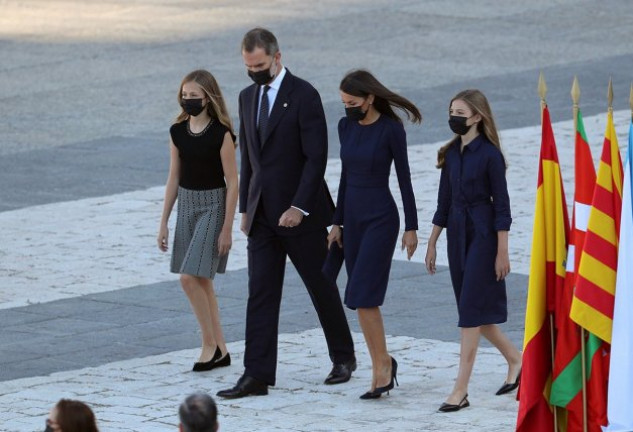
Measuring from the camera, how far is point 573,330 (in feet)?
26.3

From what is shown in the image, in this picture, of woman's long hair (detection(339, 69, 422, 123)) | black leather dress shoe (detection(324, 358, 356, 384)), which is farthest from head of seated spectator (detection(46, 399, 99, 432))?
black leather dress shoe (detection(324, 358, 356, 384))

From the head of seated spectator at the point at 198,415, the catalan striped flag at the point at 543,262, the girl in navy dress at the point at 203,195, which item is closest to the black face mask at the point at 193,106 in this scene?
the girl in navy dress at the point at 203,195

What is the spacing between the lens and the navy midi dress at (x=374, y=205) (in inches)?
363

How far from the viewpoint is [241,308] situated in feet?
38.5

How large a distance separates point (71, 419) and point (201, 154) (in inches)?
179

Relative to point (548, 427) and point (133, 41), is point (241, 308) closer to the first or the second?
point (548, 427)

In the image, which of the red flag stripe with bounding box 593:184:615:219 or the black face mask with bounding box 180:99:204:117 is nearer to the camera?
the red flag stripe with bounding box 593:184:615:219

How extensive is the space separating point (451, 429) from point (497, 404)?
59 centimetres

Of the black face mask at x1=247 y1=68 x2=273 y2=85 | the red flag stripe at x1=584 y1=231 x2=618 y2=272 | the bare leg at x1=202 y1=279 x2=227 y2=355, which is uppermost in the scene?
the black face mask at x1=247 y1=68 x2=273 y2=85

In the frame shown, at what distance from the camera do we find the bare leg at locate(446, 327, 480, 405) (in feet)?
29.3

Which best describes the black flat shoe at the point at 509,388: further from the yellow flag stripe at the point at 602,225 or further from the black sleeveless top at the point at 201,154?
the black sleeveless top at the point at 201,154

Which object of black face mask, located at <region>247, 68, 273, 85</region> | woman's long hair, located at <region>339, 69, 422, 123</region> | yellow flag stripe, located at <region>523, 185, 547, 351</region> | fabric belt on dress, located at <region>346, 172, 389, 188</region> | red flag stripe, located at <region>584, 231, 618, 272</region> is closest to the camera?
red flag stripe, located at <region>584, 231, 618, 272</region>

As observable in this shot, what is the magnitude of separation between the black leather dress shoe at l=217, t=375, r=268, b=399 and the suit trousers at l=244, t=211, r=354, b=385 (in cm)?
3

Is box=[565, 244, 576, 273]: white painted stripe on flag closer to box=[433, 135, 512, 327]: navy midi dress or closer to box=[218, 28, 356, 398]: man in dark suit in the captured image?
box=[433, 135, 512, 327]: navy midi dress
